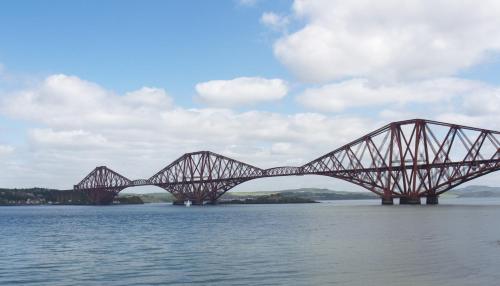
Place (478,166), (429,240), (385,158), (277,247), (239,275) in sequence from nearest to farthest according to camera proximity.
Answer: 1. (239,275)
2. (277,247)
3. (429,240)
4. (478,166)
5. (385,158)

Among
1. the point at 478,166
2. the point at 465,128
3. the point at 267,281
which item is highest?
the point at 465,128

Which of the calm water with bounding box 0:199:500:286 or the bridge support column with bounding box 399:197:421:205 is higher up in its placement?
the bridge support column with bounding box 399:197:421:205

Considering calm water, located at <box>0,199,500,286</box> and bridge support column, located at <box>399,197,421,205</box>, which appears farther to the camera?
bridge support column, located at <box>399,197,421,205</box>

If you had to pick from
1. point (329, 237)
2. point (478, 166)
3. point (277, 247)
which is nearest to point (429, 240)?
point (329, 237)

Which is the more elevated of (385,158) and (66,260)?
(385,158)

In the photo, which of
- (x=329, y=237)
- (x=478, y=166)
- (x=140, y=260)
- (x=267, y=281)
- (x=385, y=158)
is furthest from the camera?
(x=385, y=158)

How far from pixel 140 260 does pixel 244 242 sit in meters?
11.7

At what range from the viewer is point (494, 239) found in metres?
41.2

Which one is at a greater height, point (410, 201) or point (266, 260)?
point (410, 201)

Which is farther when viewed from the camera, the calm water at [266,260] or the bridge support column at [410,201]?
the bridge support column at [410,201]

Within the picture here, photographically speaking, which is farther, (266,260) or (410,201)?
(410,201)

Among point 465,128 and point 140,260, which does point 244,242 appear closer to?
point 140,260

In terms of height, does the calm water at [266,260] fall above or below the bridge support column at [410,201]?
below

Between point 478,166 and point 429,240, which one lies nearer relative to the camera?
point 429,240
